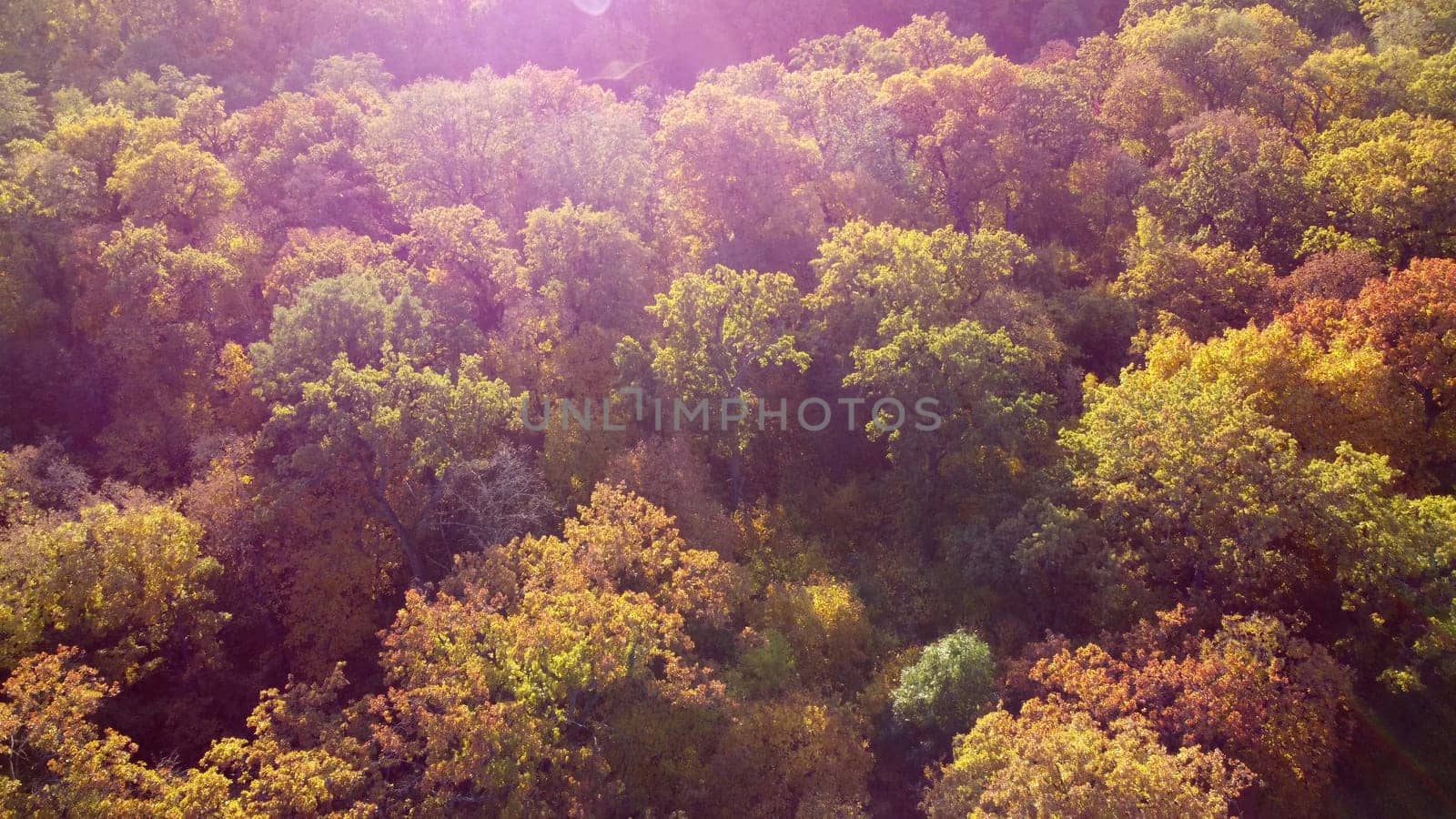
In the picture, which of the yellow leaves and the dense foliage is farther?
the yellow leaves

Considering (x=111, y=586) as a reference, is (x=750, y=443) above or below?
above

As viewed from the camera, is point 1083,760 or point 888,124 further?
point 888,124

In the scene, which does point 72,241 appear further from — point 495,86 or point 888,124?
point 888,124

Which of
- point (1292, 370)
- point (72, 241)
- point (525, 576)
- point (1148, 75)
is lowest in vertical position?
point (525, 576)

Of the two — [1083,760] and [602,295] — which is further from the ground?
[602,295]

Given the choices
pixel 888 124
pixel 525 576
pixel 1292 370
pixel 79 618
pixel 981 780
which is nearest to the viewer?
pixel 981 780

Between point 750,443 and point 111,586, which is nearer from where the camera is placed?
point 111,586

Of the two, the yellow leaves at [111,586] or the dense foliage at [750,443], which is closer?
the dense foliage at [750,443]

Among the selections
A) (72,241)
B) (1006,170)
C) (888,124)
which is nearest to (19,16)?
(72,241)
